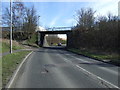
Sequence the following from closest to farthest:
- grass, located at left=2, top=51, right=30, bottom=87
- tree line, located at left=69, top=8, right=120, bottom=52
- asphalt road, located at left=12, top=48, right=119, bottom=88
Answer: asphalt road, located at left=12, top=48, right=119, bottom=88
grass, located at left=2, top=51, right=30, bottom=87
tree line, located at left=69, top=8, right=120, bottom=52

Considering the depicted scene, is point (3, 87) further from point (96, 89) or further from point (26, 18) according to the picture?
point (26, 18)

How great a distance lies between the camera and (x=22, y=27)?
8100 cm

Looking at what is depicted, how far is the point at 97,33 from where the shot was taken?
51.4 meters

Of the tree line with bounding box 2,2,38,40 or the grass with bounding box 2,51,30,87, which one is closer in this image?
the grass with bounding box 2,51,30,87

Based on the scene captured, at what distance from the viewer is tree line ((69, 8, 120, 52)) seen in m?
42.5

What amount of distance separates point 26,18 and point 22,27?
10.0 ft

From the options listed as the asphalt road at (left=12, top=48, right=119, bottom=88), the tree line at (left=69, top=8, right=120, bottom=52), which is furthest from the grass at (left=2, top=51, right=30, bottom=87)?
the tree line at (left=69, top=8, right=120, bottom=52)

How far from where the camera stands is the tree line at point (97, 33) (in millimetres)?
42500

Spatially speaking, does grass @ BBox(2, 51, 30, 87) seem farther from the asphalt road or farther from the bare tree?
the bare tree

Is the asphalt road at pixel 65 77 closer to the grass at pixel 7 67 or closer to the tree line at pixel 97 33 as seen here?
the grass at pixel 7 67

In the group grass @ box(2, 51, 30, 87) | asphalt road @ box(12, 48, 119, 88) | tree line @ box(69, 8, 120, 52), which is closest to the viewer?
asphalt road @ box(12, 48, 119, 88)

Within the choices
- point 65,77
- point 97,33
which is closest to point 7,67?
point 65,77

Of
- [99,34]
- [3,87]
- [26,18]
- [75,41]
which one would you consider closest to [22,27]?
[26,18]

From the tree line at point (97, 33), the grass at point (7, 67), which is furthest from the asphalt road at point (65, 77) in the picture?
the tree line at point (97, 33)
